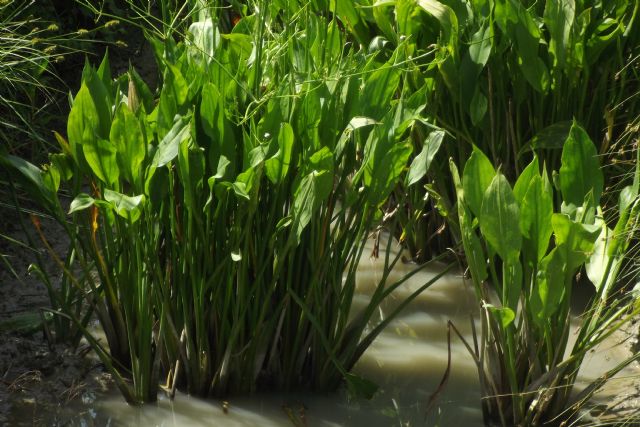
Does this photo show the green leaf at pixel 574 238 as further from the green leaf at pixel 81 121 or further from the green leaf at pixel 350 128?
the green leaf at pixel 81 121

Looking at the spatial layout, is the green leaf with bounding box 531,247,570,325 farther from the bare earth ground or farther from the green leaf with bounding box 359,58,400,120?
the bare earth ground

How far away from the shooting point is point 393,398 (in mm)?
2590

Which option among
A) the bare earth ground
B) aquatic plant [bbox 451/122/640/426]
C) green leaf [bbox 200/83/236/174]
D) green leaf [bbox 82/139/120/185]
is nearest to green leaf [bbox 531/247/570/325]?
aquatic plant [bbox 451/122/640/426]

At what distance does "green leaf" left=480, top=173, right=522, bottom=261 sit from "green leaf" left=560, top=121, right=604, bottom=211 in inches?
8.9

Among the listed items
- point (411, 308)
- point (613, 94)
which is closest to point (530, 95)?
point (613, 94)

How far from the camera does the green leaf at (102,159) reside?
2.25 meters

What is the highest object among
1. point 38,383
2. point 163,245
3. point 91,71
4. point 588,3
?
point 588,3

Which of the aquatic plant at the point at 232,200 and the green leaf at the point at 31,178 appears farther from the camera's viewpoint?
the green leaf at the point at 31,178

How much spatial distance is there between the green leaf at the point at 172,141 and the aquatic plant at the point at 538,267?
59cm

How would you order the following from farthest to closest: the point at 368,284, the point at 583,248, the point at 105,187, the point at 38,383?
the point at 368,284 → the point at 38,383 → the point at 105,187 → the point at 583,248

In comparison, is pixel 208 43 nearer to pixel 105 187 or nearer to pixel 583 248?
pixel 105 187

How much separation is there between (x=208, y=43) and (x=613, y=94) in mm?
1227

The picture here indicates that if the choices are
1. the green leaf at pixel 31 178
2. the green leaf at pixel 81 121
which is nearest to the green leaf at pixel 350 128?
the green leaf at pixel 81 121

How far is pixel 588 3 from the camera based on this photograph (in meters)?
3.01
